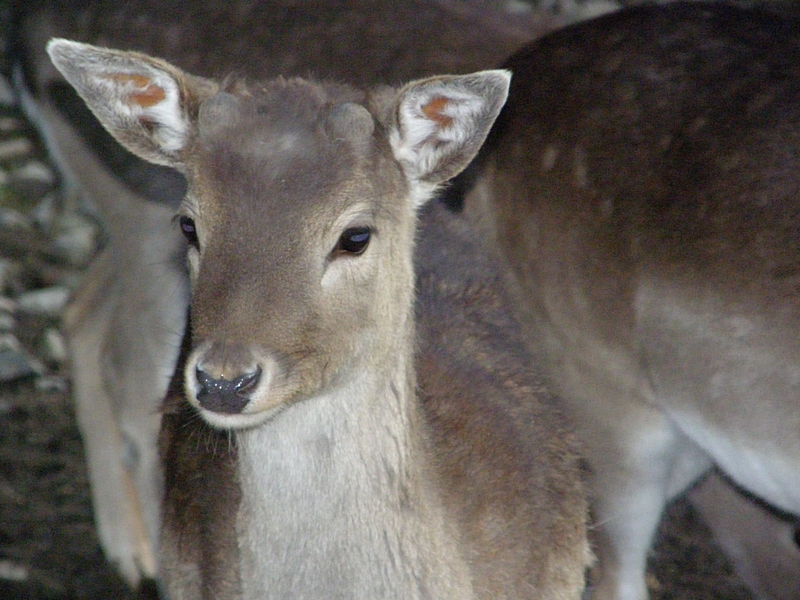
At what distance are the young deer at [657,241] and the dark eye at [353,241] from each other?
131cm

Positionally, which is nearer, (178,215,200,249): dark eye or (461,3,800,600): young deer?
(178,215,200,249): dark eye

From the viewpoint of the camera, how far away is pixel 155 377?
548 centimetres

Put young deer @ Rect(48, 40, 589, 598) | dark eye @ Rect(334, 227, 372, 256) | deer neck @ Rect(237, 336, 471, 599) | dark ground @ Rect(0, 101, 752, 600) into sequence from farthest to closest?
dark ground @ Rect(0, 101, 752, 600) → deer neck @ Rect(237, 336, 471, 599) → dark eye @ Rect(334, 227, 372, 256) → young deer @ Rect(48, 40, 589, 598)

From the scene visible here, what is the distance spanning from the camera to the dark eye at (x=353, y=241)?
3.09 metres

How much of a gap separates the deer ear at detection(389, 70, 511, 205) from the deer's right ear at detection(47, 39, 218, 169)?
1.74ft

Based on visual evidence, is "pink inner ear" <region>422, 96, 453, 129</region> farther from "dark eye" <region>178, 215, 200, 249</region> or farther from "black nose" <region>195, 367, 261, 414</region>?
"black nose" <region>195, 367, 261, 414</region>

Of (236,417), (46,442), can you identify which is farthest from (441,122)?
(46,442)

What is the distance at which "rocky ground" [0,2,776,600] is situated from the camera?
209 inches

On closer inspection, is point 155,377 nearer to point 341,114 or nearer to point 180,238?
point 180,238

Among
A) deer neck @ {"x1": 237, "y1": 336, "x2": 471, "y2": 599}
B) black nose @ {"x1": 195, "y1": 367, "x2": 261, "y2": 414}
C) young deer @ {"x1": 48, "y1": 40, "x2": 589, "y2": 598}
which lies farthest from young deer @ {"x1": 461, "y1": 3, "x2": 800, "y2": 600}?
black nose @ {"x1": 195, "y1": 367, "x2": 261, "y2": 414}

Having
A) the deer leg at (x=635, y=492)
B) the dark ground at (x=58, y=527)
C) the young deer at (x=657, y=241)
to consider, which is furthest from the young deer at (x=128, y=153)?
the deer leg at (x=635, y=492)

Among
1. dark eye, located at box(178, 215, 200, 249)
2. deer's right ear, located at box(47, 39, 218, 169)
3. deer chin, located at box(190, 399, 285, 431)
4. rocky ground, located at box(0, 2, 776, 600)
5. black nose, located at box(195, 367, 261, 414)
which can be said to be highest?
deer's right ear, located at box(47, 39, 218, 169)

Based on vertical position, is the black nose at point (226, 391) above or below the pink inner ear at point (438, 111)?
below

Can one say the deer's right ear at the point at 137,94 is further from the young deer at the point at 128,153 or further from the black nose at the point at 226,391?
the young deer at the point at 128,153
